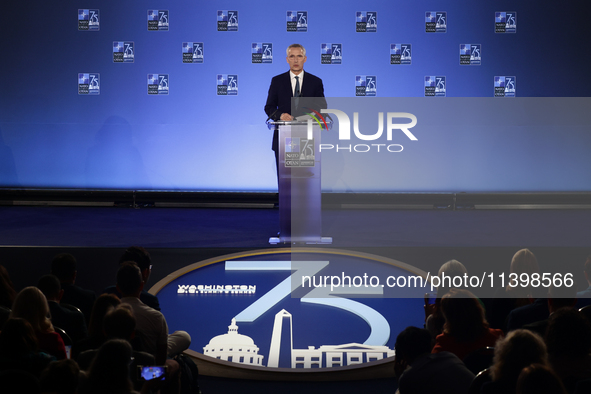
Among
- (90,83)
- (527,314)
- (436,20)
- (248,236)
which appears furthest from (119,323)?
(436,20)

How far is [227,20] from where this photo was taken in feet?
23.0

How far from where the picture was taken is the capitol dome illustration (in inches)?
115

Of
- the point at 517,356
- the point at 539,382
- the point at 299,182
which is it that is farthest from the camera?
the point at 299,182

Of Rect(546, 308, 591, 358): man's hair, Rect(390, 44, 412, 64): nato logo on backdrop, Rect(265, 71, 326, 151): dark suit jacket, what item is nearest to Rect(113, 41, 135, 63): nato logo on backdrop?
Rect(265, 71, 326, 151): dark suit jacket

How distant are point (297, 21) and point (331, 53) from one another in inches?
22.8

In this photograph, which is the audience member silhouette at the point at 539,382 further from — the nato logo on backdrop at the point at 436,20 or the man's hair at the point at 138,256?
the nato logo on backdrop at the point at 436,20

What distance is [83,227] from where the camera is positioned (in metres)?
5.60

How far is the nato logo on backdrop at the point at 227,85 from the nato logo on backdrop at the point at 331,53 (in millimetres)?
1125

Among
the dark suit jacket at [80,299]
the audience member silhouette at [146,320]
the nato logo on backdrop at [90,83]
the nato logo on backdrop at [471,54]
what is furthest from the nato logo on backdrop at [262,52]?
the audience member silhouette at [146,320]

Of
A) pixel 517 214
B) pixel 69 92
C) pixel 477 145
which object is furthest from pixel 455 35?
pixel 69 92

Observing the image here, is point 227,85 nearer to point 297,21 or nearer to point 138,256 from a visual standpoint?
point 297,21

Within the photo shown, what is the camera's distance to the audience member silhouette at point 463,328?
7.13ft

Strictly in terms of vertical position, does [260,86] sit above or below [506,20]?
below

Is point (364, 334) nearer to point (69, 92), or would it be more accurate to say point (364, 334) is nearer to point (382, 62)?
point (382, 62)
